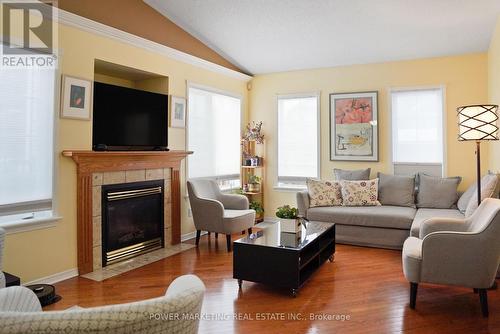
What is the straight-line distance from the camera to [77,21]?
133 inches

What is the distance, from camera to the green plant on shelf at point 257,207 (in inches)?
228

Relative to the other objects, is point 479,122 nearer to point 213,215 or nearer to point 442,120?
point 442,120

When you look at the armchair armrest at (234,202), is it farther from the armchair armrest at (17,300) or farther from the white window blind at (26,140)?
the armchair armrest at (17,300)

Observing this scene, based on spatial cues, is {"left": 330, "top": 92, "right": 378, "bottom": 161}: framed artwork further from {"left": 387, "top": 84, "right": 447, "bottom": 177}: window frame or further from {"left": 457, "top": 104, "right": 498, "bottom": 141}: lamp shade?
{"left": 457, "top": 104, "right": 498, "bottom": 141}: lamp shade

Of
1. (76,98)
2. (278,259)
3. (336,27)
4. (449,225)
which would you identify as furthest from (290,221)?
(336,27)

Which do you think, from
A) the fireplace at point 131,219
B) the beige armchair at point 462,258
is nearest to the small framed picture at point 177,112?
the fireplace at point 131,219

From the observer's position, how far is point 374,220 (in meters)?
4.33

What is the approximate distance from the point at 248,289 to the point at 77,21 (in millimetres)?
3017

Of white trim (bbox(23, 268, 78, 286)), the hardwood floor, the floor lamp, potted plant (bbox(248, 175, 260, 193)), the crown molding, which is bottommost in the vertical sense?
the hardwood floor

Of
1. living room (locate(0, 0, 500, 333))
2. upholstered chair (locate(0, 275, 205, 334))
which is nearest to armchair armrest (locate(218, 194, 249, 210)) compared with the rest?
living room (locate(0, 0, 500, 333))

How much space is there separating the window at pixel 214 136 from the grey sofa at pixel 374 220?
165 cm

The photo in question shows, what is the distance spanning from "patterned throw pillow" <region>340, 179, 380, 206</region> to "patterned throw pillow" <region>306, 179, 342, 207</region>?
0.32 ft

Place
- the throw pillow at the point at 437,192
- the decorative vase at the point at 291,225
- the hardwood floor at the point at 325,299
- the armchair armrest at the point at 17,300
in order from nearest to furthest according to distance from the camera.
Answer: the armchair armrest at the point at 17,300, the hardwood floor at the point at 325,299, the decorative vase at the point at 291,225, the throw pillow at the point at 437,192

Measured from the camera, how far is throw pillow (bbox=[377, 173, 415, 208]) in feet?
15.7
